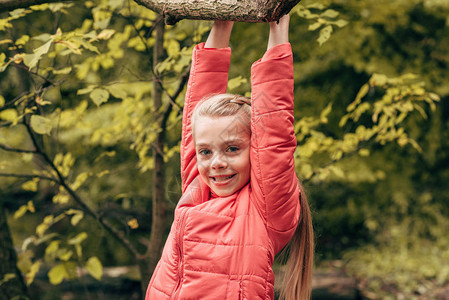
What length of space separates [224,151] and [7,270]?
184cm

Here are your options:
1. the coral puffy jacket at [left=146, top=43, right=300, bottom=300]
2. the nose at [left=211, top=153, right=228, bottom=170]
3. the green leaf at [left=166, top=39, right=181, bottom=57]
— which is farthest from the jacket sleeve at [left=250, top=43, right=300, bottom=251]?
the green leaf at [left=166, top=39, right=181, bottom=57]

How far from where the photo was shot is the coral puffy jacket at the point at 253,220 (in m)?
1.44

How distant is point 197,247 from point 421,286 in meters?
3.59

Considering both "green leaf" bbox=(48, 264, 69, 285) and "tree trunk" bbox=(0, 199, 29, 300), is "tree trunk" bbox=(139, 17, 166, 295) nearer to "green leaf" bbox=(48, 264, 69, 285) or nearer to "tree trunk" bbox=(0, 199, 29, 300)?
"green leaf" bbox=(48, 264, 69, 285)

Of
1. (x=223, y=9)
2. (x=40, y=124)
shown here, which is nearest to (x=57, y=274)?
(x=40, y=124)

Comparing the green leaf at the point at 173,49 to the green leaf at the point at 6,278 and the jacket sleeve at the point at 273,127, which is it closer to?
the jacket sleeve at the point at 273,127

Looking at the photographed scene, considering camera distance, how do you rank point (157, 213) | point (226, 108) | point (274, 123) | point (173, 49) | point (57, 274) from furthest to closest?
point (157, 213)
point (57, 274)
point (173, 49)
point (226, 108)
point (274, 123)

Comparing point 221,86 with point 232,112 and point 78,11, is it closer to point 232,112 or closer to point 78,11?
point 232,112

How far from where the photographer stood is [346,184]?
5.09 meters

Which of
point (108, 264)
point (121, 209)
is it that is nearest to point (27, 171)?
point (108, 264)

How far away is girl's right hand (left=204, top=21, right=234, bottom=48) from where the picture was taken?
168 cm

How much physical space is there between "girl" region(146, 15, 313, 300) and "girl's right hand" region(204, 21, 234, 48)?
18 mm

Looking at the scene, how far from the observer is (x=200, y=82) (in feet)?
5.71

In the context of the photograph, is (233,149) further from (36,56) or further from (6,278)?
(6,278)
